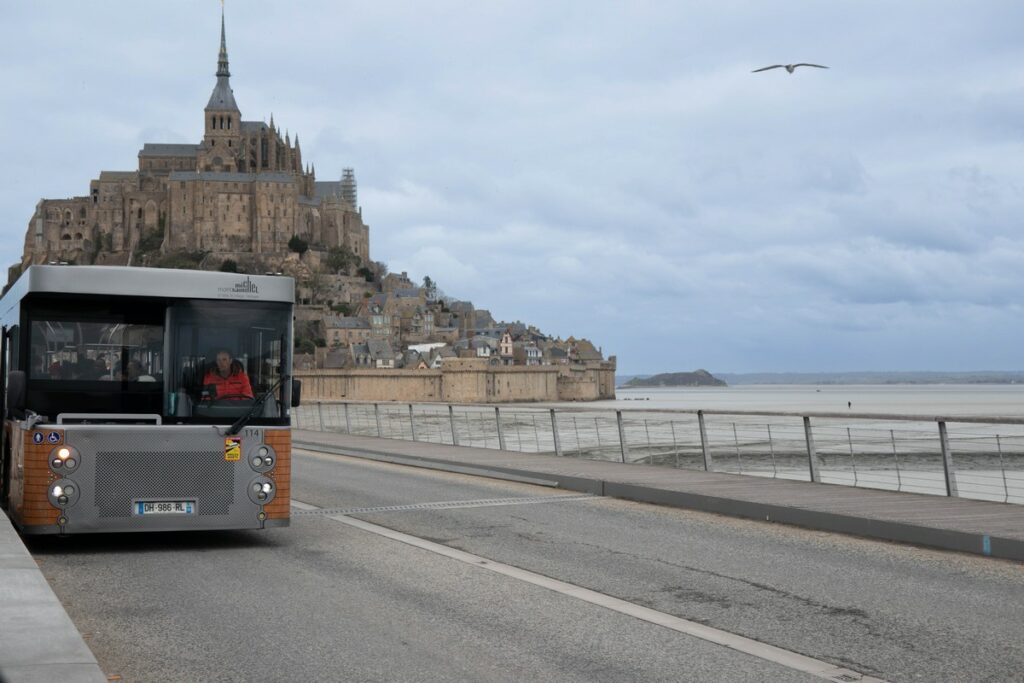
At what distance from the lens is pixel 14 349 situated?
1106 centimetres

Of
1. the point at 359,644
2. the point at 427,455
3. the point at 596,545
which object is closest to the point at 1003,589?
the point at 596,545

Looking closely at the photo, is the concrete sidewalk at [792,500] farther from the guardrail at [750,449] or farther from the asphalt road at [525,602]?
the guardrail at [750,449]

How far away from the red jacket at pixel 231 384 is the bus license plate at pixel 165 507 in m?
0.96

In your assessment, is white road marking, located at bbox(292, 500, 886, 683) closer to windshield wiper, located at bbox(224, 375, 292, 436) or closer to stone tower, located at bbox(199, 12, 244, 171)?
windshield wiper, located at bbox(224, 375, 292, 436)

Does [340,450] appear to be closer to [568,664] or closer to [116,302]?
[116,302]

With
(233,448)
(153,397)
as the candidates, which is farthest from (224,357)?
(233,448)

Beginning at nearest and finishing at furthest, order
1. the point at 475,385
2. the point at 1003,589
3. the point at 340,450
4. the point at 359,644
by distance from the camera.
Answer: the point at 359,644 < the point at 1003,589 < the point at 340,450 < the point at 475,385

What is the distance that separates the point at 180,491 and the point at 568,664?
5.11 m

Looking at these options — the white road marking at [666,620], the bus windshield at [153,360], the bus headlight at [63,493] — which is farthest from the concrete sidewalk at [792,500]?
the bus headlight at [63,493]

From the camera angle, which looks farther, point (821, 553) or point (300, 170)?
point (300, 170)

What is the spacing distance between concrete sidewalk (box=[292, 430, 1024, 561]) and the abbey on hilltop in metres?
150

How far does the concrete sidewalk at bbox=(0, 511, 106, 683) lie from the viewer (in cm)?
526

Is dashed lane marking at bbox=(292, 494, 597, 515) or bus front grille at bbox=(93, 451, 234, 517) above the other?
bus front grille at bbox=(93, 451, 234, 517)

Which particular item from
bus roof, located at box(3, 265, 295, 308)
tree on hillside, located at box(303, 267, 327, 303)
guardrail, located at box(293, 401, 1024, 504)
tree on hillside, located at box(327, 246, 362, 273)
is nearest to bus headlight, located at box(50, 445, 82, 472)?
bus roof, located at box(3, 265, 295, 308)
